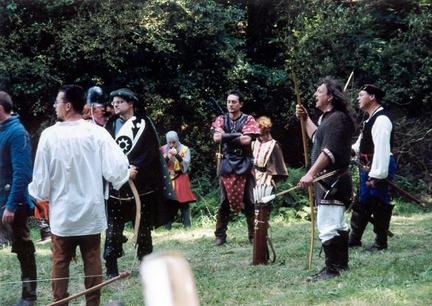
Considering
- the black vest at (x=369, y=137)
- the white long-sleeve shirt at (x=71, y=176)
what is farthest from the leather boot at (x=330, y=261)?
the white long-sleeve shirt at (x=71, y=176)

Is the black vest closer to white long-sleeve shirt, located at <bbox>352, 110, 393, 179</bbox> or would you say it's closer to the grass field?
white long-sleeve shirt, located at <bbox>352, 110, 393, 179</bbox>

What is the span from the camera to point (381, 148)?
22.3 feet

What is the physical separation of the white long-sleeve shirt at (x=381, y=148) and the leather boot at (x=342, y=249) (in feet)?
3.75

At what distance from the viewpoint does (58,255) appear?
15.0 feet

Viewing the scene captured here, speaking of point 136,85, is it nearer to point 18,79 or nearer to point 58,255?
point 18,79

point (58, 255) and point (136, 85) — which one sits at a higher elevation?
point (136, 85)

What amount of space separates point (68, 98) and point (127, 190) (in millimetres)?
1908

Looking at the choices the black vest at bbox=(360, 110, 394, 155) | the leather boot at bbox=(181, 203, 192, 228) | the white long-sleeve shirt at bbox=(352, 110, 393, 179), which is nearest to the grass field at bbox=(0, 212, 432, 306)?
the white long-sleeve shirt at bbox=(352, 110, 393, 179)

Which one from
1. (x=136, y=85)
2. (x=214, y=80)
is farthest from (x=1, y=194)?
(x=214, y=80)

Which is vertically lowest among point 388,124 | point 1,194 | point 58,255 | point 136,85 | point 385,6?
point 58,255

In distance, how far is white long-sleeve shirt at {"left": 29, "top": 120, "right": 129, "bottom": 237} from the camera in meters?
4.46

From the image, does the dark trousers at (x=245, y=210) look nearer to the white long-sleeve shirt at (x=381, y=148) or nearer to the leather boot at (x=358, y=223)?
the leather boot at (x=358, y=223)

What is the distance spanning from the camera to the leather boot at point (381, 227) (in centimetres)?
733

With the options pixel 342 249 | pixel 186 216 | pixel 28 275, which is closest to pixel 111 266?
pixel 28 275
